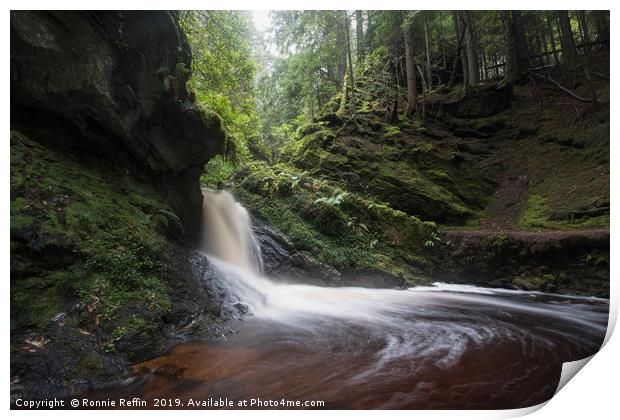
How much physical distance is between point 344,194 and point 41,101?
18.0 feet

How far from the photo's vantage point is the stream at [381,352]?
258cm

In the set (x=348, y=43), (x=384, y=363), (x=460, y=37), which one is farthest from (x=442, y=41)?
(x=384, y=363)

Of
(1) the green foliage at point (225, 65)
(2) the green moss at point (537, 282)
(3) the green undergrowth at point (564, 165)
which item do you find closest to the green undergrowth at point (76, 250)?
(1) the green foliage at point (225, 65)

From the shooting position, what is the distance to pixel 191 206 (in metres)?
5.70

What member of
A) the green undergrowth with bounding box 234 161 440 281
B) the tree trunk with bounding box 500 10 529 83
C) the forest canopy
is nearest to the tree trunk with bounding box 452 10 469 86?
the forest canopy

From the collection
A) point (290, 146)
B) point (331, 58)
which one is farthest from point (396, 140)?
point (331, 58)

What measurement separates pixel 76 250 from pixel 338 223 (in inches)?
193

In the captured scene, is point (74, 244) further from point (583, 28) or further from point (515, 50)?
point (515, 50)

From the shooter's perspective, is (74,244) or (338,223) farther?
(338,223)

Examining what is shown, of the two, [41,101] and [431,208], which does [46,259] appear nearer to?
[41,101]

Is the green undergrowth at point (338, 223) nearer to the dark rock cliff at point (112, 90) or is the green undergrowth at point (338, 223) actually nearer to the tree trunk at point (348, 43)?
the tree trunk at point (348, 43)

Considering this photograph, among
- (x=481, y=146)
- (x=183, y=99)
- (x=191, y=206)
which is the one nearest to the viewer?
(x=183, y=99)

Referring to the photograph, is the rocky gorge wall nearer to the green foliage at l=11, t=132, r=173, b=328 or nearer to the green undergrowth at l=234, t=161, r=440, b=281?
the green foliage at l=11, t=132, r=173, b=328

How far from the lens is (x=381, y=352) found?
316cm
